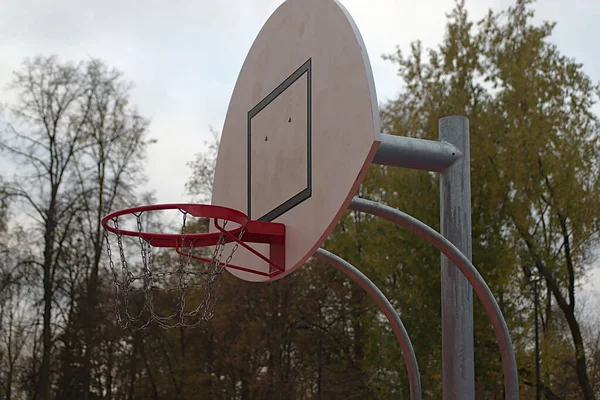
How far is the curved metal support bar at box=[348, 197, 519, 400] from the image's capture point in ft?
21.8

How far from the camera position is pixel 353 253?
23.2 metres

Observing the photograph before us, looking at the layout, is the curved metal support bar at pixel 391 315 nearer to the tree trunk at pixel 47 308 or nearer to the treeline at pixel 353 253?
the treeline at pixel 353 253

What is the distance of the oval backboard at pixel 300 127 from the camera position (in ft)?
18.6

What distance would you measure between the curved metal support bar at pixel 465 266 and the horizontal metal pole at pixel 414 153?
387 mm

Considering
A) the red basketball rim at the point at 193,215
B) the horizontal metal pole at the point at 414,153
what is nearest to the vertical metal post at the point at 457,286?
the horizontal metal pole at the point at 414,153

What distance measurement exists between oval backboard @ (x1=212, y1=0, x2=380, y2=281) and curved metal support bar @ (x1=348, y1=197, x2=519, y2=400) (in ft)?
2.04

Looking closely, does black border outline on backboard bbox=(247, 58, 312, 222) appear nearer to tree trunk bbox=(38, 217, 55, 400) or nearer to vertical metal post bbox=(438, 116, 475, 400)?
vertical metal post bbox=(438, 116, 475, 400)

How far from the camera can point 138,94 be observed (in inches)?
927

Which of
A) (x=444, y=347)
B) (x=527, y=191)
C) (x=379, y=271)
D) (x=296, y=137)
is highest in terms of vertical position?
(x=527, y=191)

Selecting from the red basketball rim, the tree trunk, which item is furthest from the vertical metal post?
the tree trunk

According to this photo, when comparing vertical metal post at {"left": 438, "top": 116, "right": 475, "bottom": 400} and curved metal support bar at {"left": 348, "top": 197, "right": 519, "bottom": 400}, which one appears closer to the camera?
curved metal support bar at {"left": 348, "top": 197, "right": 519, "bottom": 400}

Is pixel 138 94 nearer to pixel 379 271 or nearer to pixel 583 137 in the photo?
pixel 379 271

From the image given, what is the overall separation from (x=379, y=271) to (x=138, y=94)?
8.72 meters

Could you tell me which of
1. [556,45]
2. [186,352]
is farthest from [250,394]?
[556,45]
